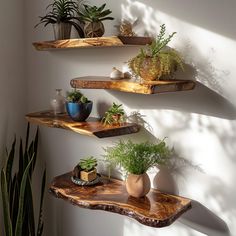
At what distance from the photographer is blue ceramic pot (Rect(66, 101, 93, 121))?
1653mm

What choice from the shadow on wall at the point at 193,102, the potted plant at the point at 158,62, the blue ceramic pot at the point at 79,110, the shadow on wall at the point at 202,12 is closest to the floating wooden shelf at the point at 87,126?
the blue ceramic pot at the point at 79,110

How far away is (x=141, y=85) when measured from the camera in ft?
4.40

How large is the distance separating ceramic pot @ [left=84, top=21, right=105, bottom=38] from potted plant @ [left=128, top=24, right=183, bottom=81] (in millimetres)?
252

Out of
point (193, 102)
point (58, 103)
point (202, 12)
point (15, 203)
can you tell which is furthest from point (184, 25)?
point (15, 203)

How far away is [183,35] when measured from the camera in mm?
1433

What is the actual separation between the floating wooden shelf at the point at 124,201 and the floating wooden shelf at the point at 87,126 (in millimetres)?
301

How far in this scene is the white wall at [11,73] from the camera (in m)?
1.97

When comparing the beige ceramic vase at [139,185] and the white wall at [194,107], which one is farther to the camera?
the beige ceramic vase at [139,185]

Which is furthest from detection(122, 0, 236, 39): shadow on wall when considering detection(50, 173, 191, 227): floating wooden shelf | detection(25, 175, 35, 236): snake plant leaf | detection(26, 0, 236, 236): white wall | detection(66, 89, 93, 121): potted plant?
detection(25, 175, 35, 236): snake plant leaf

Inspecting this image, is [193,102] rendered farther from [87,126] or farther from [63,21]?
[63,21]

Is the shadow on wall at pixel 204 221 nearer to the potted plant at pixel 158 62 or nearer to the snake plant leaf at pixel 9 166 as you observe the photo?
the potted plant at pixel 158 62

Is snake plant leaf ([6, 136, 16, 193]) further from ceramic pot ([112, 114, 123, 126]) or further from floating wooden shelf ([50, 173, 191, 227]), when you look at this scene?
ceramic pot ([112, 114, 123, 126])

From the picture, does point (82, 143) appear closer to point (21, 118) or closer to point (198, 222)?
point (21, 118)

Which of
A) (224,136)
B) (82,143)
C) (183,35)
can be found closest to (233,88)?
(224,136)
